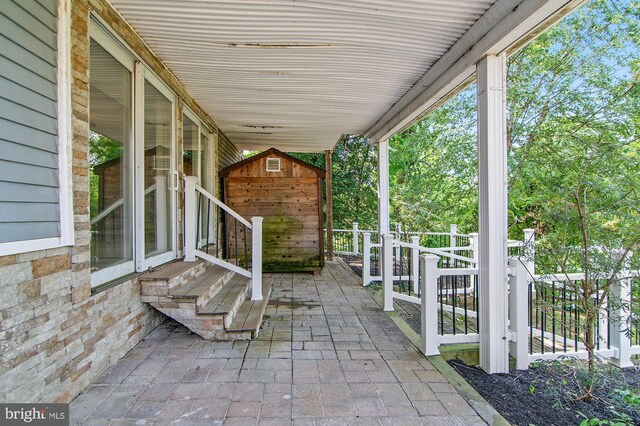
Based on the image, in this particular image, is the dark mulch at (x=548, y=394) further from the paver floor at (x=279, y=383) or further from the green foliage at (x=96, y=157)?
the green foliage at (x=96, y=157)

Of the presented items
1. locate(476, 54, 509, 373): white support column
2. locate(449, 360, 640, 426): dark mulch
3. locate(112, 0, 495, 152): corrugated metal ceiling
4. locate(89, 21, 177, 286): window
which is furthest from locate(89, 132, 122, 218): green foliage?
locate(449, 360, 640, 426): dark mulch

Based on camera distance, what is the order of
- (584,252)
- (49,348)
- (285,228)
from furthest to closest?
(285,228), (584,252), (49,348)

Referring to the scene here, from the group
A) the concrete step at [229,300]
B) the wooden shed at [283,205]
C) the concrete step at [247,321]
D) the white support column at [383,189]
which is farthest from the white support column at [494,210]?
the wooden shed at [283,205]

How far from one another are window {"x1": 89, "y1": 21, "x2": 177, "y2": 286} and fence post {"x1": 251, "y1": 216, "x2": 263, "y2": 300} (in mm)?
940

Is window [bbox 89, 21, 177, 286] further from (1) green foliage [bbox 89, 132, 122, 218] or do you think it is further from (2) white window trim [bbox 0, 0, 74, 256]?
(2) white window trim [bbox 0, 0, 74, 256]

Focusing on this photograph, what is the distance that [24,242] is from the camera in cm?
177

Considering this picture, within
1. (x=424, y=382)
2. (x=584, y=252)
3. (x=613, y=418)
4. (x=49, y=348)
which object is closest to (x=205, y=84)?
(x=49, y=348)

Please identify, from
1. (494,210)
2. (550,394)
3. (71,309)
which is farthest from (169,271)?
(550,394)

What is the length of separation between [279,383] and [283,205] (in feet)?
14.5

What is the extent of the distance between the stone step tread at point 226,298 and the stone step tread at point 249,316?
15 centimetres

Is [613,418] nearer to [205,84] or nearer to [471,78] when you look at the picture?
[471,78]

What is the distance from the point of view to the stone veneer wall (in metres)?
1.70

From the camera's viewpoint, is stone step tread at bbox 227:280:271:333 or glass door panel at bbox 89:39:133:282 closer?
glass door panel at bbox 89:39:133:282

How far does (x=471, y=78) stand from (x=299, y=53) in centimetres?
168
